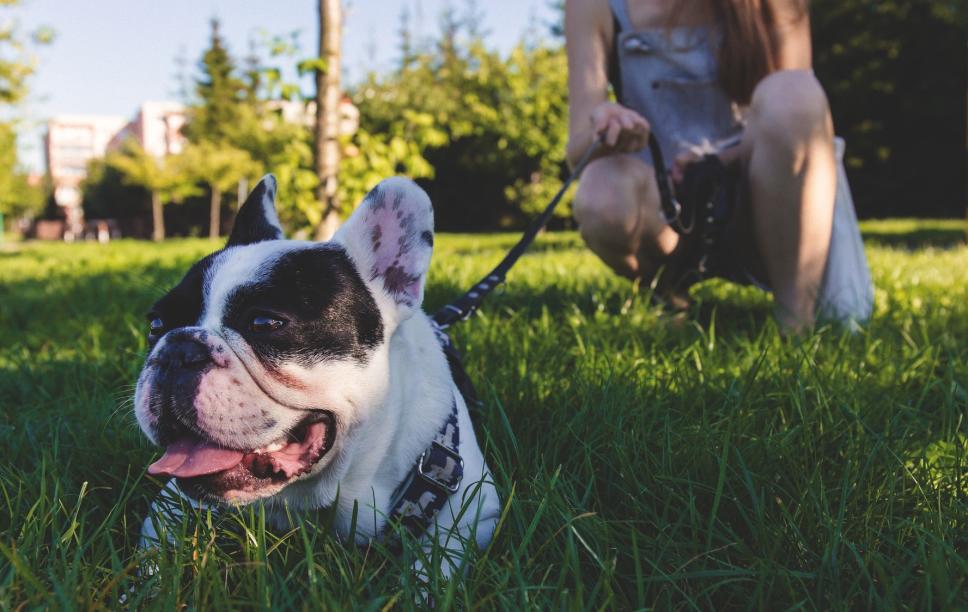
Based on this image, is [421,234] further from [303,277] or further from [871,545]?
[871,545]

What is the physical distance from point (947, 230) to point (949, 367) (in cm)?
1247

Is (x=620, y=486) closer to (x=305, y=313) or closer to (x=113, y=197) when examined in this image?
(x=305, y=313)

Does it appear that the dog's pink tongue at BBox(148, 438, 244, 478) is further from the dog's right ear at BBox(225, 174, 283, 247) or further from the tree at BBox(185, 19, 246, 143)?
the tree at BBox(185, 19, 246, 143)

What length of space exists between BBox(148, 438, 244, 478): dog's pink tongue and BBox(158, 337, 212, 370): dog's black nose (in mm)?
165

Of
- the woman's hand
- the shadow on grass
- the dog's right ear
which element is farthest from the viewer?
the shadow on grass

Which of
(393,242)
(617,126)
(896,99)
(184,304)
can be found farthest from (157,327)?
(896,99)

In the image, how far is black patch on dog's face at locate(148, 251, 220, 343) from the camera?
150 cm

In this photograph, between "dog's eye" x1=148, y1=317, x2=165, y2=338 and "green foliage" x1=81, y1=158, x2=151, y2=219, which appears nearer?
"dog's eye" x1=148, y1=317, x2=165, y2=338

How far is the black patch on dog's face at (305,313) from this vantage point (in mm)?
1406

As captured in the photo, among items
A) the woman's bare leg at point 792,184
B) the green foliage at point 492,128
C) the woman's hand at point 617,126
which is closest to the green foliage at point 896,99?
the green foliage at point 492,128

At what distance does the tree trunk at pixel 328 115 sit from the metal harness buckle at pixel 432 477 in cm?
356

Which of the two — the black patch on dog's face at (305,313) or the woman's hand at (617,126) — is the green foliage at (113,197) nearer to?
the woman's hand at (617,126)

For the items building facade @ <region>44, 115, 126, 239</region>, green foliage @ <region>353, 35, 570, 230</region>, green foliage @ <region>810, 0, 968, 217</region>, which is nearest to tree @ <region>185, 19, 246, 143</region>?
green foliage @ <region>353, 35, 570, 230</region>

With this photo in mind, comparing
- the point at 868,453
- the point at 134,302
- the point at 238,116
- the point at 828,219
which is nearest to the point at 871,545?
the point at 868,453
